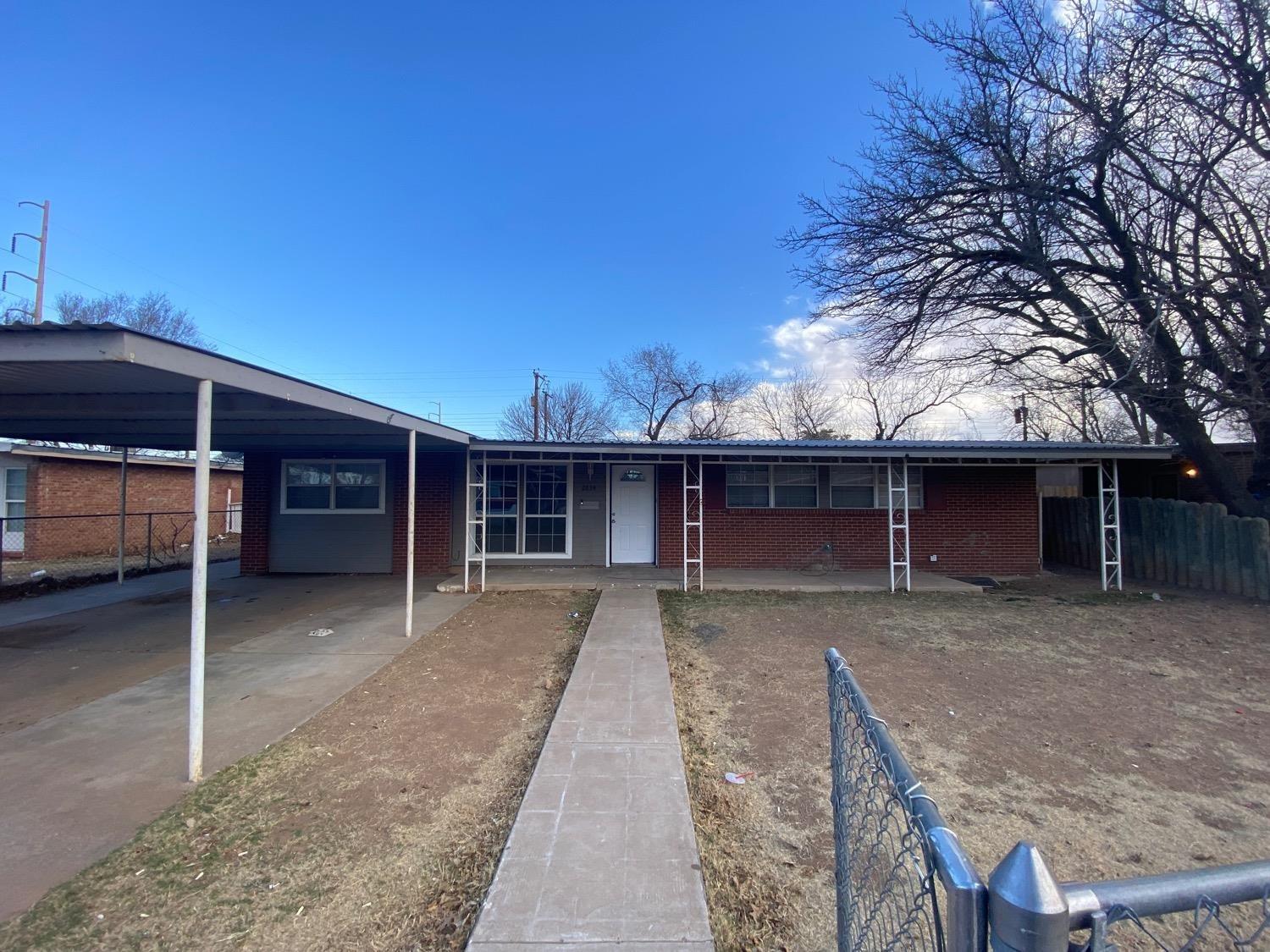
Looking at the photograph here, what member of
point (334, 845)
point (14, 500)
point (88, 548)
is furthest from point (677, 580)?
point (14, 500)

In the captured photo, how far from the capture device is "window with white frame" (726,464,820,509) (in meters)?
11.5

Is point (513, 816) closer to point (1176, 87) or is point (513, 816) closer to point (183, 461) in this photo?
point (1176, 87)

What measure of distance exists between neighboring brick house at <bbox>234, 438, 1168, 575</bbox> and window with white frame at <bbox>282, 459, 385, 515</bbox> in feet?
0.07

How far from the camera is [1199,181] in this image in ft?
29.9

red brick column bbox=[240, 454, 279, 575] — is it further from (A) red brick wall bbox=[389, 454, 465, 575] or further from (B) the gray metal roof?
(B) the gray metal roof

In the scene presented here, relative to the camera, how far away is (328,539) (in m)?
11.3

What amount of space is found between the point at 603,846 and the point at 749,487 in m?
9.21

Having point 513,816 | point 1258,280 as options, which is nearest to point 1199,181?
point 1258,280

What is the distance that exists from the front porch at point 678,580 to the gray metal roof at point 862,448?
7.20 ft

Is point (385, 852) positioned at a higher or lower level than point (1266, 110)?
lower

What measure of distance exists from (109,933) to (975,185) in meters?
13.7

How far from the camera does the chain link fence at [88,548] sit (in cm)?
1083

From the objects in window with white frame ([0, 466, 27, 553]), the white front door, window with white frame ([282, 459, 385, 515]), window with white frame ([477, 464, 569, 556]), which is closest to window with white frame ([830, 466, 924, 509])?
the white front door

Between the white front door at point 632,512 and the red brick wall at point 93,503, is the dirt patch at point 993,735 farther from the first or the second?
the red brick wall at point 93,503
